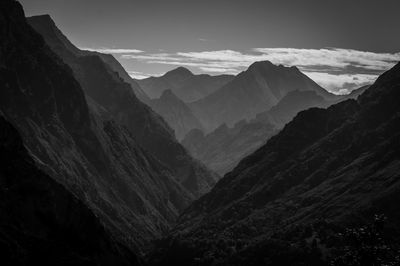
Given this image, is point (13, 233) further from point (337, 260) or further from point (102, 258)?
point (337, 260)

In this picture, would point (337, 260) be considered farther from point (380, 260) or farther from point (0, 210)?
point (0, 210)

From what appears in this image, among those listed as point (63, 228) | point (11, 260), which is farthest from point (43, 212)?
point (11, 260)

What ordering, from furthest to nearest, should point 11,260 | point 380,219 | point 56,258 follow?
point 56,258 → point 11,260 → point 380,219

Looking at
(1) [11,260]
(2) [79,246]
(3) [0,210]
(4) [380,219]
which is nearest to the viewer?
(4) [380,219]

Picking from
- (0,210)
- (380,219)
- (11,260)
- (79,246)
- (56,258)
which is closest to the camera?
(380,219)

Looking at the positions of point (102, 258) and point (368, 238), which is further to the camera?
point (102, 258)

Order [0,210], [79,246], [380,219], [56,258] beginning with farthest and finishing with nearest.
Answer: [79,246] → [0,210] → [56,258] → [380,219]

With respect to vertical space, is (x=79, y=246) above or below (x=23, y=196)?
below

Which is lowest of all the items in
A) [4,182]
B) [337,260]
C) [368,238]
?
[4,182]

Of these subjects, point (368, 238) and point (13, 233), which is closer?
point (368, 238)

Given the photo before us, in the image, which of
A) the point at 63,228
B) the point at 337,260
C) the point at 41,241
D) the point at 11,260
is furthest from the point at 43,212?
the point at 337,260
